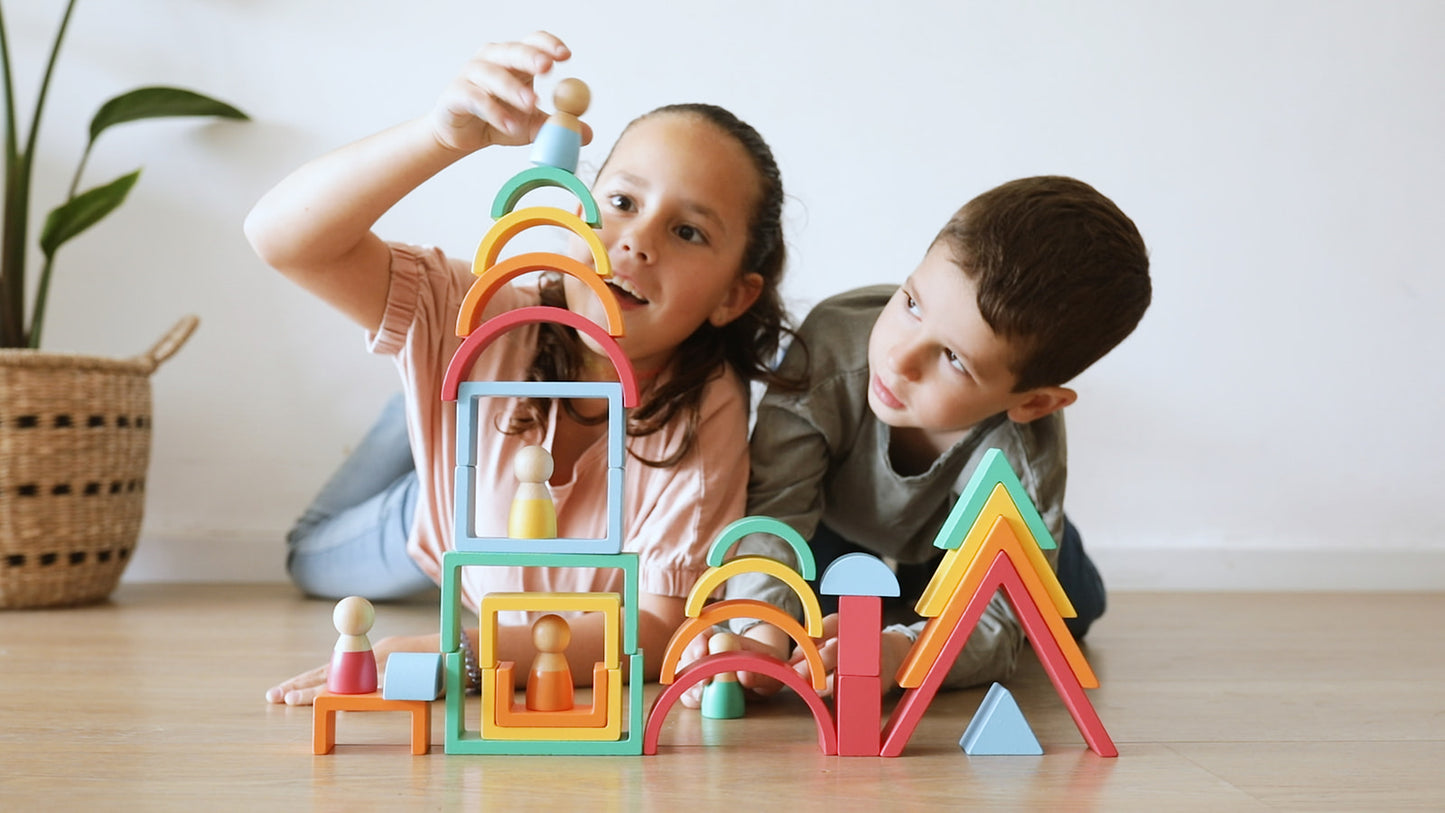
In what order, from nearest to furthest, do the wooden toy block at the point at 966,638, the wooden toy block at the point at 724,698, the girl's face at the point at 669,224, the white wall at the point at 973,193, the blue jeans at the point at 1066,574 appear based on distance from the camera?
the wooden toy block at the point at 966,638, the wooden toy block at the point at 724,698, the girl's face at the point at 669,224, the blue jeans at the point at 1066,574, the white wall at the point at 973,193

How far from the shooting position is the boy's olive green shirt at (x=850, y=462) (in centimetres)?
117

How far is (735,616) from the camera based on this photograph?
829 mm

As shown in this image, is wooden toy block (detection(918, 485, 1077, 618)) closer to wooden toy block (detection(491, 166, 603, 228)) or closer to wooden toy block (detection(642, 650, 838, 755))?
wooden toy block (detection(642, 650, 838, 755))

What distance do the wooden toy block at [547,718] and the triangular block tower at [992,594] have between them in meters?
0.19

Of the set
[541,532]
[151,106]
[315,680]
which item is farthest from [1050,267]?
[151,106]

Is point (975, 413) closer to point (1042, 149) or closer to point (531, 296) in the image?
point (531, 296)

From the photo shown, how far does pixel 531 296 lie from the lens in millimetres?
1232

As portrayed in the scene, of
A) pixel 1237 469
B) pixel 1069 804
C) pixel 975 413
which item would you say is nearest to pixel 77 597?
pixel 975 413

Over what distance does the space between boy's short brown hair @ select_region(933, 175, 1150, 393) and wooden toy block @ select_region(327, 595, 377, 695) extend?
56 cm

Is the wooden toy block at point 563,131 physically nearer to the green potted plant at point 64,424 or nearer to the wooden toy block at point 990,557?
the wooden toy block at point 990,557

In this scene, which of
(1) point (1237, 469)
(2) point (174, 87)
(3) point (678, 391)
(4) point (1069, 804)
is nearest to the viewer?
(4) point (1069, 804)

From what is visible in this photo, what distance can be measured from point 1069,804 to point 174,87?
66.6 inches

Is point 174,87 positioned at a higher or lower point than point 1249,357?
higher

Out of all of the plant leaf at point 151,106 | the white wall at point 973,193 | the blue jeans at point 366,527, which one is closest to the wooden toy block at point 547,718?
the blue jeans at point 366,527
